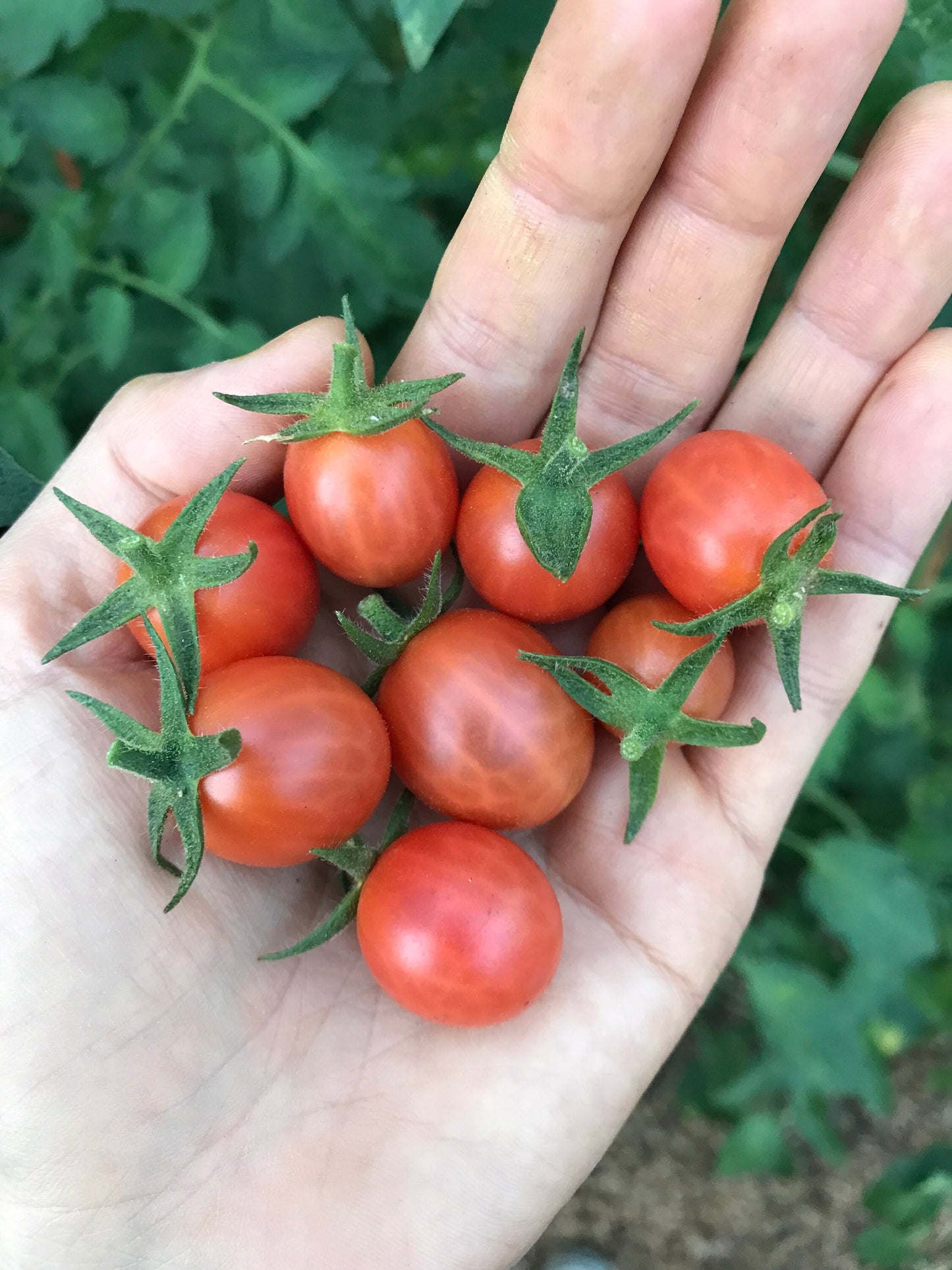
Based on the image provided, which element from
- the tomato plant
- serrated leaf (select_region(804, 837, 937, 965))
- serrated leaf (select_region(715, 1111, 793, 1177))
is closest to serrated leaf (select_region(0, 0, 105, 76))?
the tomato plant

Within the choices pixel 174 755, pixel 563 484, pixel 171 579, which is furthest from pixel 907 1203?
pixel 171 579

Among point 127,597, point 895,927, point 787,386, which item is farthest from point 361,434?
point 895,927

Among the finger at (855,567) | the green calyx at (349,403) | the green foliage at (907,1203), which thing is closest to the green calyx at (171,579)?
the green calyx at (349,403)

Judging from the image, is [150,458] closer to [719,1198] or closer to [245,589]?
[245,589]

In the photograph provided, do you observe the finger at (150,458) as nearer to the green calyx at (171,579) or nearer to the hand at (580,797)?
the hand at (580,797)

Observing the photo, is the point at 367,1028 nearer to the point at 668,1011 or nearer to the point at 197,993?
the point at 197,993

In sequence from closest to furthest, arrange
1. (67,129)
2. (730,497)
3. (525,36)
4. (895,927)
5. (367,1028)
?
(730,497), (367,1028), (67,129), (525,36), (895,927)

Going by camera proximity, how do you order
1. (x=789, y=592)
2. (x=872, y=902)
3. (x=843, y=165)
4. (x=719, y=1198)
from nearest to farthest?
(x=789, y=592)
(x=843, y=165)
(x=872, y=902)
(x=719, y=1198)
